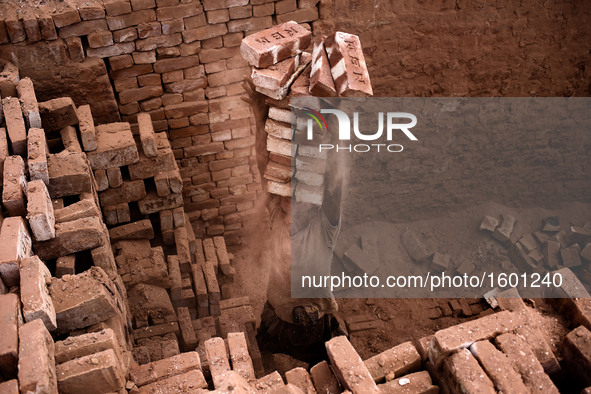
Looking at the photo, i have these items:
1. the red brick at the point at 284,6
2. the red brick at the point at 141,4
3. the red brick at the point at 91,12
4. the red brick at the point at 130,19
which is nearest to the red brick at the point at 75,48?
the red brick at the point at 91,12

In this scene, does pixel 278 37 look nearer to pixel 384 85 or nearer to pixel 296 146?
pixel 296 146

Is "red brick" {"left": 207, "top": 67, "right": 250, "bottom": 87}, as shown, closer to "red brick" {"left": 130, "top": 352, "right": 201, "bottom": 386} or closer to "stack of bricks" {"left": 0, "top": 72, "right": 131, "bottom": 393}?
"stack of bricks" {"left": 0, "top": 72, "right": 131, "bottom": 393}

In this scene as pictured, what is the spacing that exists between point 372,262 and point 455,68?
105 inches

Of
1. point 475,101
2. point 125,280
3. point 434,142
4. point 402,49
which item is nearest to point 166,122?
point 125,280

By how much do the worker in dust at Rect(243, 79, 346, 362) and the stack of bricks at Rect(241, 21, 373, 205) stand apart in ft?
0.52

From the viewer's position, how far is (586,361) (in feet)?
12.0

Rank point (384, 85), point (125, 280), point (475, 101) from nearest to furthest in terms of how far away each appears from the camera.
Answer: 1. point (125, 280)
2. point (384, 85)
3. point (475, 101)

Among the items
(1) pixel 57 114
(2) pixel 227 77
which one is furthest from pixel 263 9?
(1) pixel 57 114

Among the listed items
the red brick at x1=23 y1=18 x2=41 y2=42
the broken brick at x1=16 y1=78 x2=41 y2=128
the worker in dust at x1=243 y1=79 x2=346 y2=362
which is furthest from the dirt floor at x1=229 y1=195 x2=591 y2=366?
the red brick at x1=23 y1=18 x2=41 y2=42

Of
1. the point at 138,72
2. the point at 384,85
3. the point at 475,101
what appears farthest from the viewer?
the point at 475,101

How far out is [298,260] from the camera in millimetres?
5309

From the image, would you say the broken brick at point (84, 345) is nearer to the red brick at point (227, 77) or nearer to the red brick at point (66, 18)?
the red brick at point (66, 18)

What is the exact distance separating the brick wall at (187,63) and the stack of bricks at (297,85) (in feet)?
4.36

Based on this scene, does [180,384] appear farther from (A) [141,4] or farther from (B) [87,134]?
(A) [141,4]
